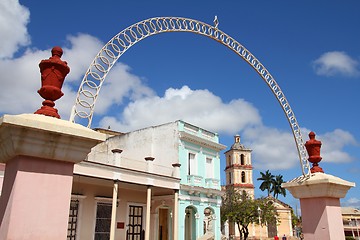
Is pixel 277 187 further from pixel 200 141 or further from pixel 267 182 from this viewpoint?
A: pixel 200 141

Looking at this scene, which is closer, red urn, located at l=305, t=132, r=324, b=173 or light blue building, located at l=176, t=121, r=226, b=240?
red urn, located at l=305, t=132, r=324, b=173

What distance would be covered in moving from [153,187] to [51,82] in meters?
16.0

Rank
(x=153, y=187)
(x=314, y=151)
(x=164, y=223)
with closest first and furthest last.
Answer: (x=314, y=151)
(x=153, y=187)
(x=164, y=223)

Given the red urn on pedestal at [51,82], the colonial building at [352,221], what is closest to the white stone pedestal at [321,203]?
the red urn on pedestal at [51,82]

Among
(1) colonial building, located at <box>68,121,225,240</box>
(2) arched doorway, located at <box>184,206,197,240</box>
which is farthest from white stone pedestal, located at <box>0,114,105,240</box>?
(2) arched doorway, located at <box>184,206,197,240</box>

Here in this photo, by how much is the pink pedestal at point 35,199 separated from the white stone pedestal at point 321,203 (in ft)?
11.5

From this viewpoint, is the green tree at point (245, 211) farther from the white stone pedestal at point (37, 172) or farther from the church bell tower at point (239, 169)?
the white stone pedestal at point (37, 172)

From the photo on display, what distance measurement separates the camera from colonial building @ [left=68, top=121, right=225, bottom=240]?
16703mm

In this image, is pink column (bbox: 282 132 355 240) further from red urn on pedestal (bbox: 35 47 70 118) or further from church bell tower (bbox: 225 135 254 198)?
church bell tower (bbox: 225 135 254 198)

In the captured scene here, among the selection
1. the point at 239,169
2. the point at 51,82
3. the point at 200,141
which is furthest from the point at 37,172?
the point at 239,169

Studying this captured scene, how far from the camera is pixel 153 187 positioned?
1875 centimetres

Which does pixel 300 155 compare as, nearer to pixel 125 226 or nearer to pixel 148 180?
pixel 148 180

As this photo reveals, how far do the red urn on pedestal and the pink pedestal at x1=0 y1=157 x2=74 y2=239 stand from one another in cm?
52

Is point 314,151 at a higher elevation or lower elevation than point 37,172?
higher
